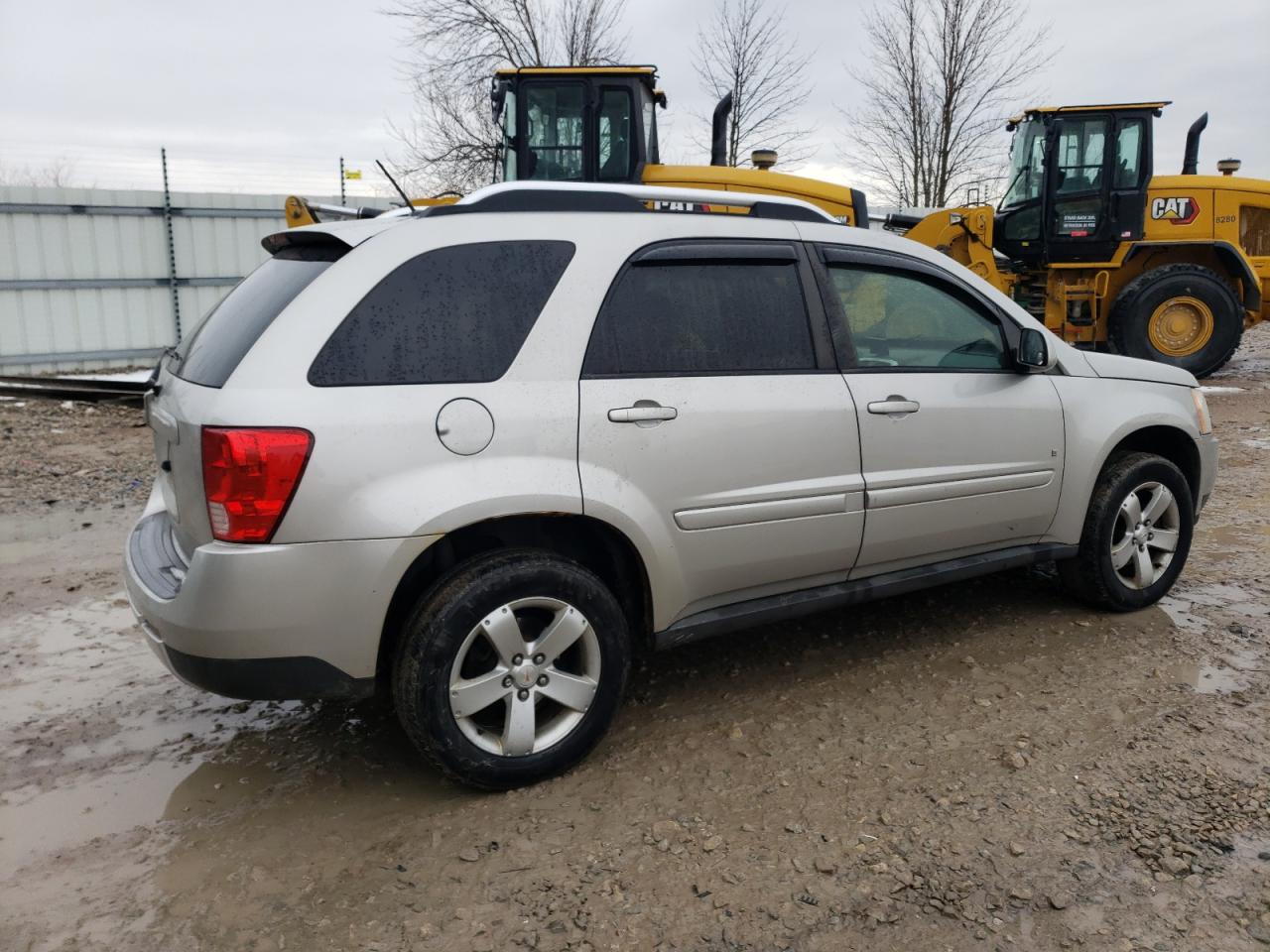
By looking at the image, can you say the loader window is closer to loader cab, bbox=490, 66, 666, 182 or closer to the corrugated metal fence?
loader cab, bbox=490, 66, 666, 182

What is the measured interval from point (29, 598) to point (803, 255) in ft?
13.2

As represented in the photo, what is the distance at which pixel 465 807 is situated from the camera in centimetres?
309

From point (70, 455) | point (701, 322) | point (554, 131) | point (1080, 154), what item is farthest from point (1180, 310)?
point (70, 455)

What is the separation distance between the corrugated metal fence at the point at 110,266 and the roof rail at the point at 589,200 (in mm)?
12448

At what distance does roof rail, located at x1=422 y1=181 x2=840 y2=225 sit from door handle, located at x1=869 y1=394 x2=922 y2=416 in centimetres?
Result: 75

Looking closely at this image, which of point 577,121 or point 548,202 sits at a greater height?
point 577,121

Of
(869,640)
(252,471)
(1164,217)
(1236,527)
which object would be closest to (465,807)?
(252,471)

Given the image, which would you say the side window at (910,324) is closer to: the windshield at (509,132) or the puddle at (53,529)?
the puddle at (53,529)

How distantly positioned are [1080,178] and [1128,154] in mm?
545

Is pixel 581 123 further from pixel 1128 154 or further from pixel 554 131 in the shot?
pixel 1128 154

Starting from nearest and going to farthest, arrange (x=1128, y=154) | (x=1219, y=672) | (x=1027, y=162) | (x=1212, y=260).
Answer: (x=1219, y=672) → (x=1128, y=154) → (x=1027, y=162) → (x=1212, y=260)

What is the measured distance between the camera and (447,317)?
10.0 feet

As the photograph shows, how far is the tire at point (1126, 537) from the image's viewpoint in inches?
173

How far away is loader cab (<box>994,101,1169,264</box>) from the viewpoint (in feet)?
38.0
